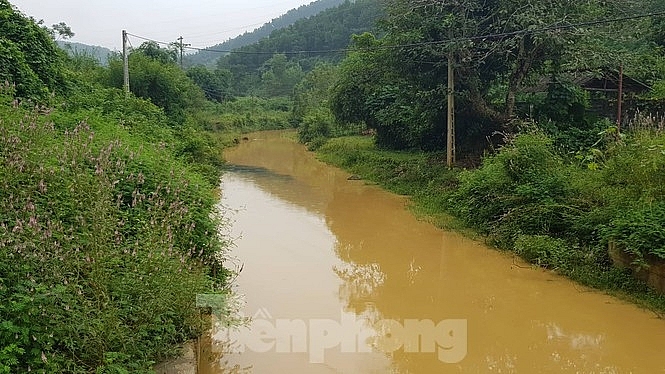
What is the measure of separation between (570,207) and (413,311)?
11.7 ft

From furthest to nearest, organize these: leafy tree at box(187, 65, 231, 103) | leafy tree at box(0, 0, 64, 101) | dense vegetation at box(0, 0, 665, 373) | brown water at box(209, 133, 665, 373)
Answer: leafy tree at box(187, 65, 231, 103) → leafy tree at box(0, 0, 64, 101) → brown water at box(209, 133, 665, 373) → dense vegetation at box(0, 0, 665, 373)

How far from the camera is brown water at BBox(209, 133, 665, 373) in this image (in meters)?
5.26

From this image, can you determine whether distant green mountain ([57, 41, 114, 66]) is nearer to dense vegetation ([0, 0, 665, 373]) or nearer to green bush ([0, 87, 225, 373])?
dense vegetation ([0, 0, 665, 373])

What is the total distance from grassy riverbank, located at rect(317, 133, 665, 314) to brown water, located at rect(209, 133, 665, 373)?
35 centimetres

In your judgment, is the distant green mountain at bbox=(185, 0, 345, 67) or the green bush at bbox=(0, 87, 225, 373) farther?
the distant green mountain at bbox=(185, 0, 345, 67)

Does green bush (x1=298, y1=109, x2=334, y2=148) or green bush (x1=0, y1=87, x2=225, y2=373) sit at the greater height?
green bush (x1=298, y1=109, x2=334, y2=148)

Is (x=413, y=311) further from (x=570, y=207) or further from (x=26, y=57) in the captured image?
(x=26, y=57)

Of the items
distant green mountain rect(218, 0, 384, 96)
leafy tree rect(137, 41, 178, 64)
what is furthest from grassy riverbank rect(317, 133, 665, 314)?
distant green mountain rect(218, 0, 384, 96)

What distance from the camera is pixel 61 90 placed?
11602mm

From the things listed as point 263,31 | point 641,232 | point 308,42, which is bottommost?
point 641,232

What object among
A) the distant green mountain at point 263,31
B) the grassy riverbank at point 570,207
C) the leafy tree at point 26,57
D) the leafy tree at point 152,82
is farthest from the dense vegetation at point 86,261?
the distant green mountain at point 263,31

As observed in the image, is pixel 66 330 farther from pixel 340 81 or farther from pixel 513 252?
pixel 340 81

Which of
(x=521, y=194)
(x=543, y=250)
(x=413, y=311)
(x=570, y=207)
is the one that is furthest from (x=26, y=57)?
(x=570, y=207)

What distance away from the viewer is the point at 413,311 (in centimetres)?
661
